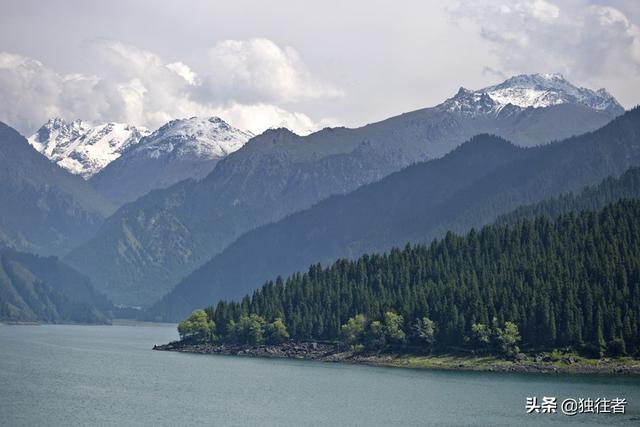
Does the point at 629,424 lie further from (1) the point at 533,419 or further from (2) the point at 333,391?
(2) the point at 333,391

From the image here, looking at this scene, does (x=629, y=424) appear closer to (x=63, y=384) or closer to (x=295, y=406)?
(x=295, y=406)

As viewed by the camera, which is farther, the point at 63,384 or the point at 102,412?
the point at 63,384

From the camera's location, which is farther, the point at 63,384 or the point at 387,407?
the point at 63,384

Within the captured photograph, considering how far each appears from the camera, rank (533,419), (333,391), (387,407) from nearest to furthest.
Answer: (533,419) → (387,407) → (333,391)

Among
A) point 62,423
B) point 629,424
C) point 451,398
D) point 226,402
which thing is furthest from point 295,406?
point 629,424

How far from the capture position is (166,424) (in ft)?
504

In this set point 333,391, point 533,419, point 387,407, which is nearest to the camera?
point 533,419

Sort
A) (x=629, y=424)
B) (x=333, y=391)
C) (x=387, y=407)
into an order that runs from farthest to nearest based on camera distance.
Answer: (x=333, y=391), (x=387, y=407), (x=629, y=424)

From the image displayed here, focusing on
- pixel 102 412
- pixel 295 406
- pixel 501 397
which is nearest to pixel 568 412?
pixel 501 397

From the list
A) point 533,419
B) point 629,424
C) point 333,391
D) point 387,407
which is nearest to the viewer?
point 629,424

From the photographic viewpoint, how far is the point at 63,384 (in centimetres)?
19662

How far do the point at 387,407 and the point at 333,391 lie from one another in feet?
67.7

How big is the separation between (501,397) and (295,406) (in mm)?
34430

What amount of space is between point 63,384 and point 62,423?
46.4 metres
